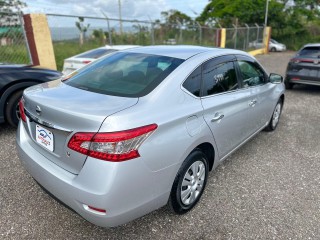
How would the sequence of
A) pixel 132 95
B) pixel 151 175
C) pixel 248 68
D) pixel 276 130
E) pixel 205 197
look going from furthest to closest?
1. pixel 276 130
2. pixel 248 68
3. pixel 205 197
4. pixel 132 95
5. pixel 151 175

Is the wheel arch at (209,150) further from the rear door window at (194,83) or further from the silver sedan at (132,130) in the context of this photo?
the rear door window at (194,83)

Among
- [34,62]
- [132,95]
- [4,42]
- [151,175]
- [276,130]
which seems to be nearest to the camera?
[151,175]

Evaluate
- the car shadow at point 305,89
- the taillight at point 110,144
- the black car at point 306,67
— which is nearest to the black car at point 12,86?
the taillight at point 110,144

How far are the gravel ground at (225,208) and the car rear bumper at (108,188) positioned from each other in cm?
46

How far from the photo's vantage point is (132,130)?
1.88 metres

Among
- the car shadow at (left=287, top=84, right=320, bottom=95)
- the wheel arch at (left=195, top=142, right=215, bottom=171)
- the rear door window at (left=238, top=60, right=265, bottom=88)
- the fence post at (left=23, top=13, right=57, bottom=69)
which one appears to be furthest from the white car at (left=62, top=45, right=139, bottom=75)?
the car shadow at (left=287, top=84, right=320, bottom=95)

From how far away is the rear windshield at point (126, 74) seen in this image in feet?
7.67

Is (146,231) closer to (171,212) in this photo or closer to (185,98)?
(171,212)

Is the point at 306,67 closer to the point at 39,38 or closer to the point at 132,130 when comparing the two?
the point at 132,130

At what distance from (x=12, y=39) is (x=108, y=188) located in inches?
298

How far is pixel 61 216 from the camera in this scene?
2.54m

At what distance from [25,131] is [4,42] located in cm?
628

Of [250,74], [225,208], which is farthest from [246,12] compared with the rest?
[225,208]

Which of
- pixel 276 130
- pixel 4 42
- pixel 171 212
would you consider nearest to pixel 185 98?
pixel 171 212
